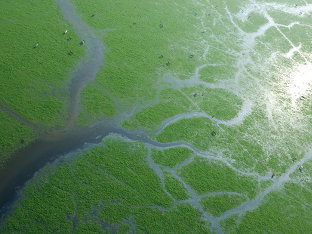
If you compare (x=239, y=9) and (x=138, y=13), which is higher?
(x=138, y=13)

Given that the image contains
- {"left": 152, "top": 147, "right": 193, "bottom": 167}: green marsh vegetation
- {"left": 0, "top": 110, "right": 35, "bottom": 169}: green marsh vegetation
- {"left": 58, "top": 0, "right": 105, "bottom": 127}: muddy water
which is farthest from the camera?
{"left": 58, "top": 0, "right": 105, "bottom": 127}: muddy water

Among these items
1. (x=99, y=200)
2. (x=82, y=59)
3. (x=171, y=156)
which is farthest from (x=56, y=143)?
(x=82, y=59)

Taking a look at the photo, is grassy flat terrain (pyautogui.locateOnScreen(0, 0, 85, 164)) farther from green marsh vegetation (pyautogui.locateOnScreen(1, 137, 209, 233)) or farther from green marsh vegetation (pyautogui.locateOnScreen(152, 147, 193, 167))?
green marsh vegetation (pyautogui.locateOnScreen(152, 147, 193, 167))

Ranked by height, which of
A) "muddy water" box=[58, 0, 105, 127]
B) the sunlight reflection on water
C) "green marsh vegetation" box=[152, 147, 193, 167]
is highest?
"muddy water" box=[58, 0, 105, 127]

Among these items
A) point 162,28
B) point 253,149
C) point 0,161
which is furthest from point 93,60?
point 253,149

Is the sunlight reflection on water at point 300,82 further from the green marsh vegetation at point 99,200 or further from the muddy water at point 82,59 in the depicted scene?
the muddy water at point 82,59

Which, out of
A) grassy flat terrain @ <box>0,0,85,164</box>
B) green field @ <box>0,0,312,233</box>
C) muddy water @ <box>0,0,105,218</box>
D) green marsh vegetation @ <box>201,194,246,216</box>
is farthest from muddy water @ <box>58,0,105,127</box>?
green marsh vegetation @ <box>201,194,246,216</box>

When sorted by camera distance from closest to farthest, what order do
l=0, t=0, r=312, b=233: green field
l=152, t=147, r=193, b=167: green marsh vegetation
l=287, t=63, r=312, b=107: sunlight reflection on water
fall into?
l=0, t=0, r=312, b=233: green field, l=152, t=147, r=193, b=167: green marsh vegetation, l=287, t=63, r=312, b=107: sunlight reflection on water

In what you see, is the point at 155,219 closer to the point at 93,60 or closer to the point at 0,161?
the point at 0,161
